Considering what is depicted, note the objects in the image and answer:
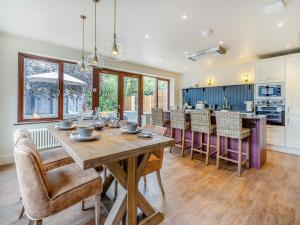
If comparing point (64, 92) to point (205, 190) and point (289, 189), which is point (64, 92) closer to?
point (205, 190)

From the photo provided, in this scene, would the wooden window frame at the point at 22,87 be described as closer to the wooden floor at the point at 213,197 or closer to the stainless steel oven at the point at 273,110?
the wooden floor at the point at 213,197

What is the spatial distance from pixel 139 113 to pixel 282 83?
161 inches

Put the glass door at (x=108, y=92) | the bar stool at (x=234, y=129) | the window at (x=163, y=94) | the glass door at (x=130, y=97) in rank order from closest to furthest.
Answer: the bar stool at (x=234, y=129)
the glass door at (x=108, y=92)
the glass door at (x=130, y=97)
the window at (x=163, y=94)

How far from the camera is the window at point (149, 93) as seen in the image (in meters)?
5.99

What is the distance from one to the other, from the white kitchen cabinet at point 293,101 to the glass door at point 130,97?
415cm

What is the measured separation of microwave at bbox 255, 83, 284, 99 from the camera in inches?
156

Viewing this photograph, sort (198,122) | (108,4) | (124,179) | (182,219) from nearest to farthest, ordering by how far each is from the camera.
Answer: (124,179) → (182,219) → (108,4) → (198,122)

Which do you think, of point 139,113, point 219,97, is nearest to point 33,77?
point 139,113

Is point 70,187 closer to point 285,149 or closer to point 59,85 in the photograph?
point 59,85

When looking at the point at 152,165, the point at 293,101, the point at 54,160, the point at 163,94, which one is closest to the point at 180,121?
the point at 152,165

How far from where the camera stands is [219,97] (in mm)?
5738

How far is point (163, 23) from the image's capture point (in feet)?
8.91

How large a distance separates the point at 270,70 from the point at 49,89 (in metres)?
5.42

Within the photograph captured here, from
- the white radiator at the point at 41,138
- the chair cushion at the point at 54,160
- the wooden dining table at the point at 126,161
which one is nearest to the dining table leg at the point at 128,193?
the wooden dining table at the point at 126,161
